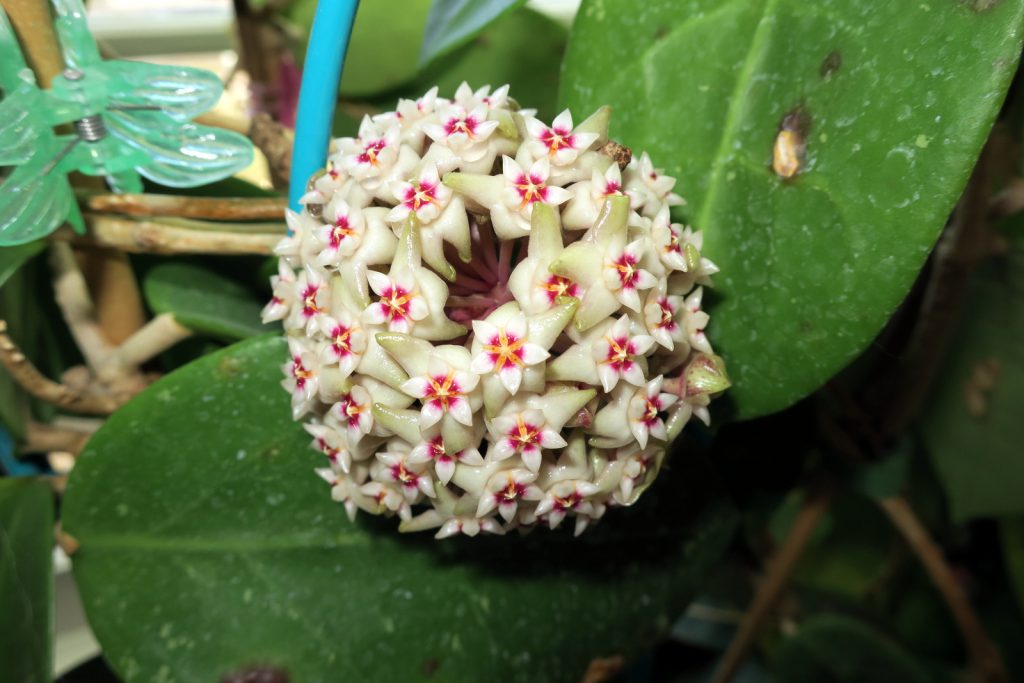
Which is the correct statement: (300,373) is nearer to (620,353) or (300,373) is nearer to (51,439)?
(620,353)

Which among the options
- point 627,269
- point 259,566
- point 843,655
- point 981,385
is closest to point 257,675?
point 259,566

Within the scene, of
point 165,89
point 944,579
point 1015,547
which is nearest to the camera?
point 165,89

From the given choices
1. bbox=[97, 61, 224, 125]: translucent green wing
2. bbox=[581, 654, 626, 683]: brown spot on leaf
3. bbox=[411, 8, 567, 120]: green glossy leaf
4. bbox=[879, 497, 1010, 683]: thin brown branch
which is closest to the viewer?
bbox=[97, 61, 224, 125]: translucent green wing

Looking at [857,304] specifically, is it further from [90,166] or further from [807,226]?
[90,166]

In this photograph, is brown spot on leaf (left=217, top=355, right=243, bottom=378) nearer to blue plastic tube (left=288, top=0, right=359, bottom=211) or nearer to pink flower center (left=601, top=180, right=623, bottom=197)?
blue plastic tube (left=288, top=0, right=359, bottom=211)

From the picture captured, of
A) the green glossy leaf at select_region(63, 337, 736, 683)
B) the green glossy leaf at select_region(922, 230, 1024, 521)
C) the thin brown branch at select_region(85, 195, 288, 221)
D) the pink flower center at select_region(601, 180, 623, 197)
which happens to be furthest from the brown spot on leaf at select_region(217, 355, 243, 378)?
the green glossy leaf at select_region(922, 230, 1024, 521)

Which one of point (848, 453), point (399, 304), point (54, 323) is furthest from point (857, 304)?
point (54, 323)
